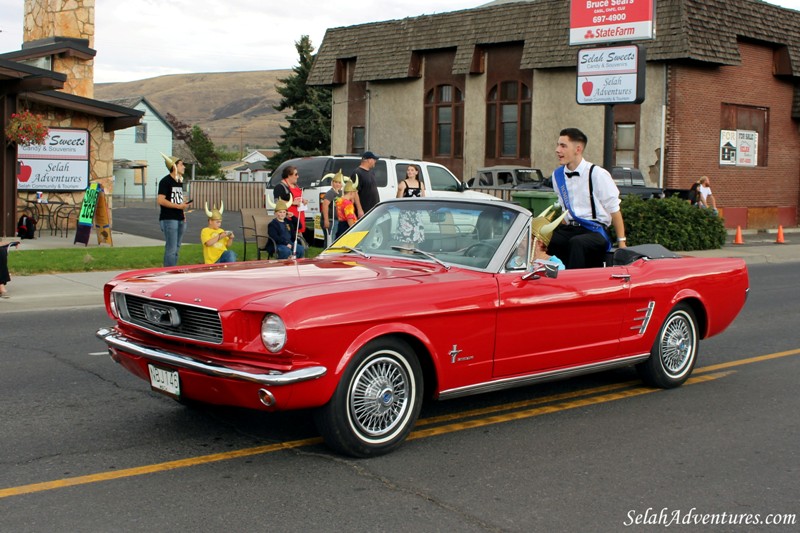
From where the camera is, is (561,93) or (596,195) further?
(561,93)

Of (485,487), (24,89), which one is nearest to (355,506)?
(485,487)

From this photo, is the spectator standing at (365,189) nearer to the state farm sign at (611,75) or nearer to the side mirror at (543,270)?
the side mirror at (543,270)

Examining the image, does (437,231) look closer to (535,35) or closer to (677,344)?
(677,344)

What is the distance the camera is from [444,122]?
120 ft

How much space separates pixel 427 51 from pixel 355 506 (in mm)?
33013

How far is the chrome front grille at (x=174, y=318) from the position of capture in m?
5.13

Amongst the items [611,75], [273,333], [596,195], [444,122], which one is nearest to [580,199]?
[596,195]

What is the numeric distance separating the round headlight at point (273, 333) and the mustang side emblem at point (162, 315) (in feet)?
2.01

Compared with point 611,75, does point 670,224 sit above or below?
below

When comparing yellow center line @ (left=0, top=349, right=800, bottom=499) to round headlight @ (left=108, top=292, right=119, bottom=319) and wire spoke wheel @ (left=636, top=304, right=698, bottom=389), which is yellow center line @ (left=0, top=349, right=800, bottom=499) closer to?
wire spoke wheel @ (left=636, top=304, right=698, bottom=389)

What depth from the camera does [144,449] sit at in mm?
5508

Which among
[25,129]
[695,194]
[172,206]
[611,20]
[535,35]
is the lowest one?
[172,206]

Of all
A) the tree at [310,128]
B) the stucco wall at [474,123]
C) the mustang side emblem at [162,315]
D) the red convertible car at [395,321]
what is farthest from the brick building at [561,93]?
the mustang side emblem at [162,315]

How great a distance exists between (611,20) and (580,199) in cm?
1648
